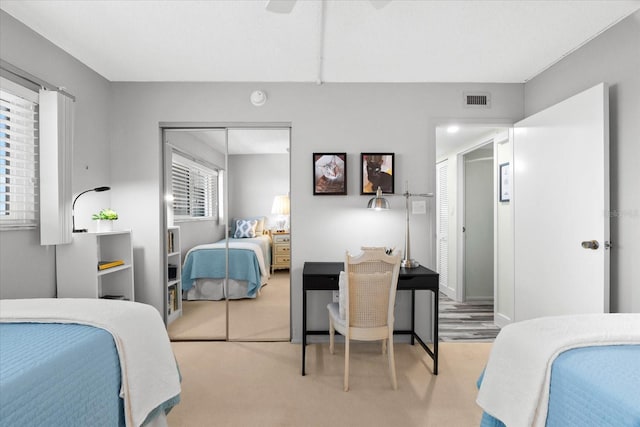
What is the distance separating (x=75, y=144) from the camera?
2.84m

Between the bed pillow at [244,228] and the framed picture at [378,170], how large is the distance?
117 centimetres

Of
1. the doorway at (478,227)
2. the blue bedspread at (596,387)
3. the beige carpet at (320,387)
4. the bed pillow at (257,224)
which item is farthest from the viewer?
the doorway at (478,227)

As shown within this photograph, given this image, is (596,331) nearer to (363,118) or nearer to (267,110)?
(363,118)

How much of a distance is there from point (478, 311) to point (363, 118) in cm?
291

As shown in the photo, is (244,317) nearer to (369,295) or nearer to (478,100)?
(369,295)

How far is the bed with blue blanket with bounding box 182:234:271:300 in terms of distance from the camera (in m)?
3.38

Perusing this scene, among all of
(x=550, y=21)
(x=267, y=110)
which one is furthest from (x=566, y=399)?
(x=267, y=110)

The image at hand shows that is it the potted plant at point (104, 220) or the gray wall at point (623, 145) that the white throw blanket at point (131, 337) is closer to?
the potted plant at point (104, 220)

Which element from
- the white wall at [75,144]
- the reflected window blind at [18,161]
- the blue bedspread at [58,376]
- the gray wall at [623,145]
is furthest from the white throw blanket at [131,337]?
the gray wall at [623,145]

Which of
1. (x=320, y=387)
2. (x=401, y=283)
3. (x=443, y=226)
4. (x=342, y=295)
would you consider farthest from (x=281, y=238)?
(x=443, y=226)

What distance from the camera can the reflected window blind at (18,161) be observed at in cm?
220

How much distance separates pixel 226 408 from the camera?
7.11 ft

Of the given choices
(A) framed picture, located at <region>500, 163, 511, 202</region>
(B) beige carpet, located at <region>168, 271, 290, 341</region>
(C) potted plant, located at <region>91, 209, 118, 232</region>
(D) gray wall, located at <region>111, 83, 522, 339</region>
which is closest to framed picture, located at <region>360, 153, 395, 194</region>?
(D) gray wall, located at <region>111, 83, 522, 339</region>

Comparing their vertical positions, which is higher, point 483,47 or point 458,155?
point 483,47
